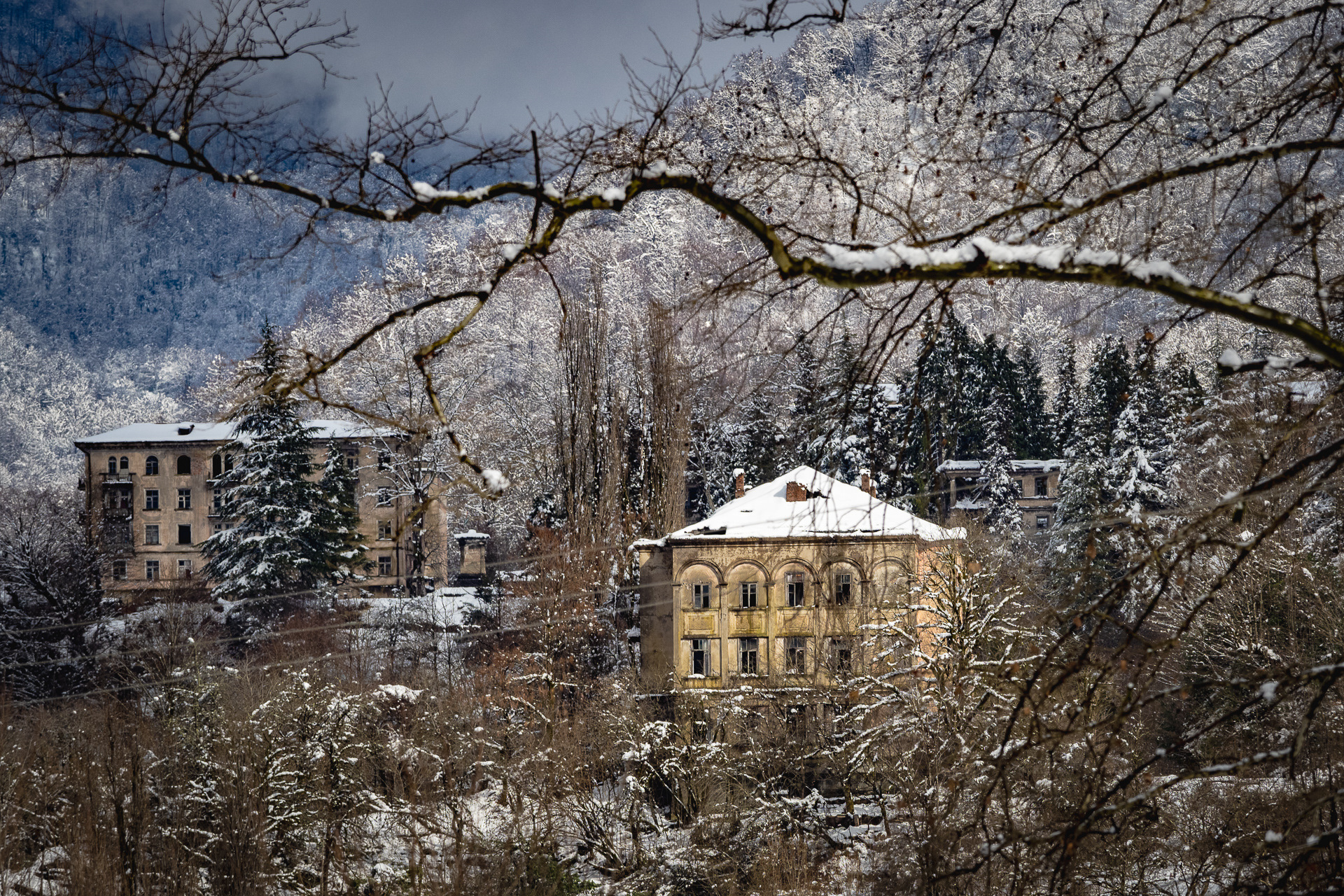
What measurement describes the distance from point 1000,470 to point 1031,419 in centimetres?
658

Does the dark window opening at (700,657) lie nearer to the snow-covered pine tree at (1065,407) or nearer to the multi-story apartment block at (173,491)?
the multi-story apartment block at (173,491)

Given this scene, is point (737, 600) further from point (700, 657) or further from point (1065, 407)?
point (1065, 407)

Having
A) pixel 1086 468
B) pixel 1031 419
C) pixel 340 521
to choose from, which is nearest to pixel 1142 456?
pixel 1086 468

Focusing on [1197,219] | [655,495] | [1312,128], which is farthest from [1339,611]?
[655,495]

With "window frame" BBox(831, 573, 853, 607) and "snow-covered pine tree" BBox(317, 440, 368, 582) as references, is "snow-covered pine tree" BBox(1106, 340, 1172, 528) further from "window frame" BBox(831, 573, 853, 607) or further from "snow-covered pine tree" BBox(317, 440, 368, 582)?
"snow-covered pine tree" BBox(317, 440, 368, 582)

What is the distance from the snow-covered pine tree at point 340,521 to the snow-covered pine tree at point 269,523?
0.15m

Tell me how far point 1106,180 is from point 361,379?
33.3m

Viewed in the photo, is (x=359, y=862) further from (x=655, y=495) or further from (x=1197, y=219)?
(x=1197, y=219)

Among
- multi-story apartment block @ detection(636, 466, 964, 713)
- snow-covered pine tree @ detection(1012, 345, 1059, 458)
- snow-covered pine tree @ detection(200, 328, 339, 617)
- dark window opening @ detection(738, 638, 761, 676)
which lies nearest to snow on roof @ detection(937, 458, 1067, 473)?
snow-covered pine tree @ detection(1012, 345, 1059, 458)

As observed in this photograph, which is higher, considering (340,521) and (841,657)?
(340,521)

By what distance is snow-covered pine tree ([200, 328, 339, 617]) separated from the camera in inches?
1318

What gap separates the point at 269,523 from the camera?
34406 millimetres

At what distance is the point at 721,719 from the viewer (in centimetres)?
2225

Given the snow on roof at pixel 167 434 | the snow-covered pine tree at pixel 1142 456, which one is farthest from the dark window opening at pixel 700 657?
the snow on roof at pixel 167 434
